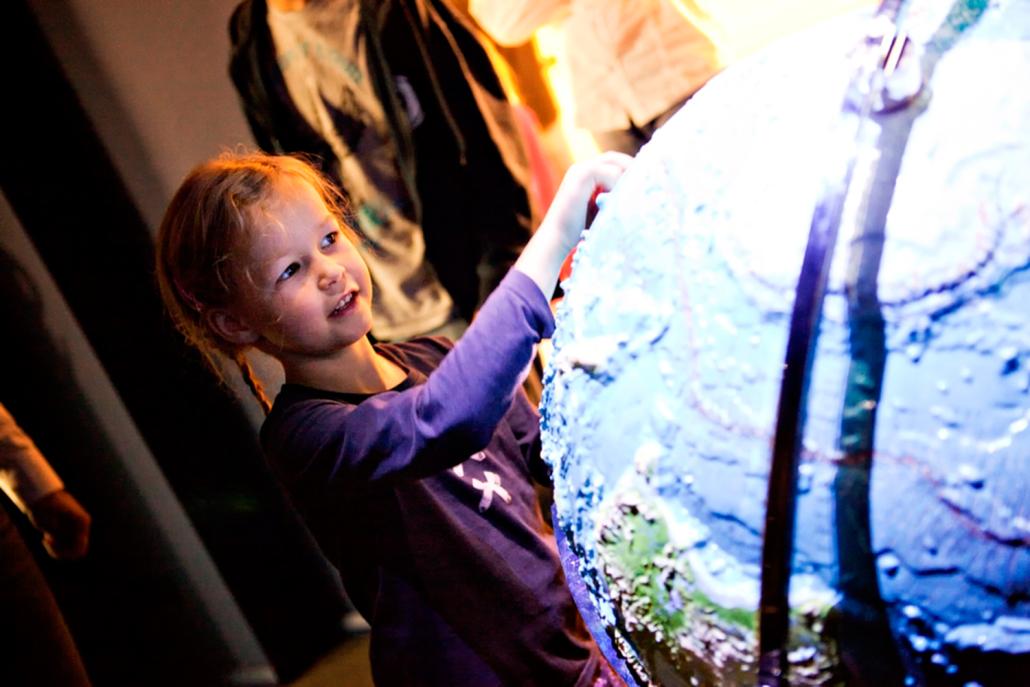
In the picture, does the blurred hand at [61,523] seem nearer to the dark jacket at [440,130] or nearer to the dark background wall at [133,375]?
the dark background wall at [133,375]

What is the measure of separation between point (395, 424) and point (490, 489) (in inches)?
7.2

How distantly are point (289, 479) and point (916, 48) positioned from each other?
23.1 inches

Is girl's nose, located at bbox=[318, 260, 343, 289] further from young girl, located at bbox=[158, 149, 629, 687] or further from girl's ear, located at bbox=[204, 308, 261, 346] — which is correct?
girl's ear, located at bbox=[204, 308, 261, 346]

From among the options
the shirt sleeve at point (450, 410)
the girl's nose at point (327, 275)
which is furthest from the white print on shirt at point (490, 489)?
the girl's nose at point (327, 275)

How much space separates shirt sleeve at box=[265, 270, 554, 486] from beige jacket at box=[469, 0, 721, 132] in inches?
18.2

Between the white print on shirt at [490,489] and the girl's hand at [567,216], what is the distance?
0.76 feet

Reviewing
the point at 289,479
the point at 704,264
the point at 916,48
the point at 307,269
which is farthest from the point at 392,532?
the point at 916,48

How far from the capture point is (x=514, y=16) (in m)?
1.02

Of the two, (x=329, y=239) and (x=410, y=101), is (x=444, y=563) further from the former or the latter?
(x=410, y=101)

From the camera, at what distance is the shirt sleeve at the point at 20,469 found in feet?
4.00

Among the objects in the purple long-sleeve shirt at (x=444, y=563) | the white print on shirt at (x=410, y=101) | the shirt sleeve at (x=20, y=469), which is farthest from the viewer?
the shirt sleeve at (x=20, y=469)

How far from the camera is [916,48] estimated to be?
32cm

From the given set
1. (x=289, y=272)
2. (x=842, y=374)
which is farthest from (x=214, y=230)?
(x=842, y=374)

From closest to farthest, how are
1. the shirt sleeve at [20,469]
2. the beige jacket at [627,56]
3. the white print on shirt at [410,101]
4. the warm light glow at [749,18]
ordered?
A: 1. the warm light glow at [749,18]
2. the beige jacket at [627,56]
3. the white print on shirt at [410,101]
4. the shirt sleeve at [20,469]
